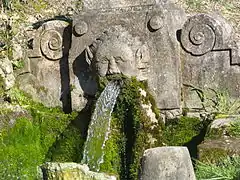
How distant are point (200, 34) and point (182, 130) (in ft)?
3.62

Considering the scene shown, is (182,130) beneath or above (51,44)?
beneath

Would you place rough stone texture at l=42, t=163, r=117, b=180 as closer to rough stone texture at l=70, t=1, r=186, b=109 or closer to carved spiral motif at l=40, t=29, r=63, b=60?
rough stone texture at l=70, t=1, r=186, b=109

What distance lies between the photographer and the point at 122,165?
8211 mm

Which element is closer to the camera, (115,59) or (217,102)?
(115,59)

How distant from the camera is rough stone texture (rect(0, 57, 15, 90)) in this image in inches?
362

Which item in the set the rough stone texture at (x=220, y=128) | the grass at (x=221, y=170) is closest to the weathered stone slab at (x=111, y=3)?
the rough stone texture at (x=220, y=128)

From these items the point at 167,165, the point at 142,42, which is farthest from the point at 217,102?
the point at 167,165

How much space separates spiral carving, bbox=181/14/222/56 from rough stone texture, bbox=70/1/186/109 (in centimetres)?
13

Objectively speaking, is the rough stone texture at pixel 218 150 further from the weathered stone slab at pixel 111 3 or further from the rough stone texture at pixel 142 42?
the weathered stone slab at pixel 111 3

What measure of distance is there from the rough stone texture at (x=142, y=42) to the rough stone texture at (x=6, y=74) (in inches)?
39.8

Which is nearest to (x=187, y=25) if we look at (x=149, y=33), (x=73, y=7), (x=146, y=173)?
(x=149, y=33)

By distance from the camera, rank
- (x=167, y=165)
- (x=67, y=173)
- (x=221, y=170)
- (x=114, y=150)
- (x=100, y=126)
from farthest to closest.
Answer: (x=100, y=126)
(x=114, y=150)
(x=221, y=170)
(x=67, y=173)
(x=167, y=165)

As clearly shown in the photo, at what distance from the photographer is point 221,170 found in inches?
240

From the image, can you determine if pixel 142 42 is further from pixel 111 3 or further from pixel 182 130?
pixel 182 130
